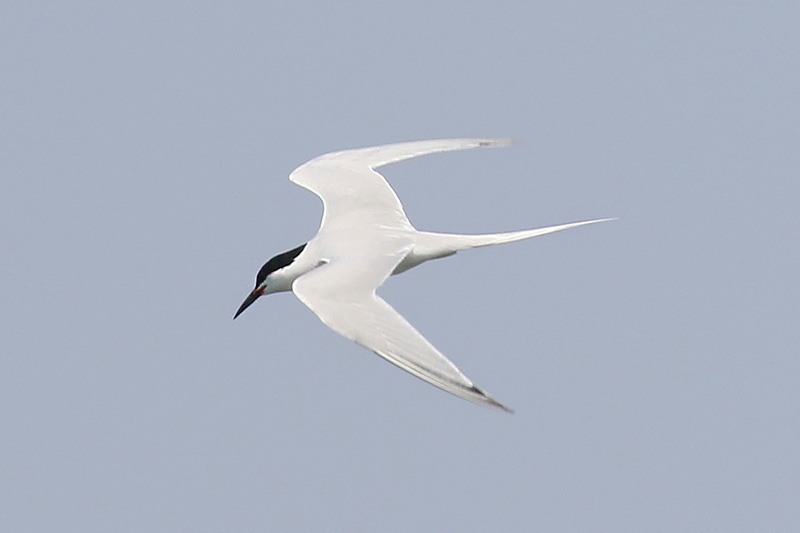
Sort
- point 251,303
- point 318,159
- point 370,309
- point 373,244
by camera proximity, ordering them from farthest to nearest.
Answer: point 318,159, point 251,303, point 373,244, point 370,309

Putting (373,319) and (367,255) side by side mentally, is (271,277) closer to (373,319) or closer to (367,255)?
(367,255)

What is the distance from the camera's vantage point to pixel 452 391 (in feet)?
22.6

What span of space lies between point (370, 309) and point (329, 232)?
68.5 inches

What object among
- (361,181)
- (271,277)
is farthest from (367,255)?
(361,181)

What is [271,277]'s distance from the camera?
9.23m

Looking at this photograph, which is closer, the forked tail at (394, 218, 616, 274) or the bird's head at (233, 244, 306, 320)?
the forked tail at (394, 218, 616, 274)

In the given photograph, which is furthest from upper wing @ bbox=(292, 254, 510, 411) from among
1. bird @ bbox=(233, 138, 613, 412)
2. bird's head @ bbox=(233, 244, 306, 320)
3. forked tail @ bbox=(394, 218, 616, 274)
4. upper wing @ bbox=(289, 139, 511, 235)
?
upper wing @ bbox=(289, 139, 511, 235)

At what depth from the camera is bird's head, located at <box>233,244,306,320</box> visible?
9.17m

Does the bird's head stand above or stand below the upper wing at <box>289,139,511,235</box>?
below

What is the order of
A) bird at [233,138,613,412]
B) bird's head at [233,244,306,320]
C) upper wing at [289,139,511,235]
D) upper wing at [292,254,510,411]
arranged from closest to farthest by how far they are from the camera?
1. upper wing at [292,254,510,411]
2. bird at [233,138,613,412]
3. bird's head at [233,244,306,320]
4. upper wing at [289,139,511,235]

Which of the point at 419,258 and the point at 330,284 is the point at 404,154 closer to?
the point at 419,258

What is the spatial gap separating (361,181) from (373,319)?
2.77 meters

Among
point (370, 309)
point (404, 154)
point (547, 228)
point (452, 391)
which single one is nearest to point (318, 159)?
point (404, 154)

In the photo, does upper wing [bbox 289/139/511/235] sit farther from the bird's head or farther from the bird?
the bird's head
